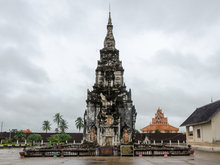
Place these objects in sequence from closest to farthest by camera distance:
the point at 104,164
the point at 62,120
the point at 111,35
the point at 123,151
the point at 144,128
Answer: the point at 104,164 → the point at 123,151 → the point at 111,35 → the point at 62,120 → the point at 144,128

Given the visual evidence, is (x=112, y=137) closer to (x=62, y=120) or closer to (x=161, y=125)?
(x=62, y=120)

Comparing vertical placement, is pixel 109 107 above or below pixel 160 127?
above

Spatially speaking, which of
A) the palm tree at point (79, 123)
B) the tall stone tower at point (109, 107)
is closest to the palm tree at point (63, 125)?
the palm tree at point (79, 123)

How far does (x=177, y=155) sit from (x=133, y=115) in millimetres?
17896

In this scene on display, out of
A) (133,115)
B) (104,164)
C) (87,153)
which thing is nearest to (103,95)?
(133,115)

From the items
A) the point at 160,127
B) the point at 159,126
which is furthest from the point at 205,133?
the point at 159,126

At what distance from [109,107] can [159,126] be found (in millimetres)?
58060

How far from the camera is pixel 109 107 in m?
34.7

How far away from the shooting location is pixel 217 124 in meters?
27.5

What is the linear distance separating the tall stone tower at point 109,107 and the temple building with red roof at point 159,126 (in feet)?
153

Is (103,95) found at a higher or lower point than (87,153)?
higher

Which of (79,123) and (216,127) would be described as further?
(79,123)

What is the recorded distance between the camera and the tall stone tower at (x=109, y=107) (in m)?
33.2

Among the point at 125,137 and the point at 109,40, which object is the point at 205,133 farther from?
the point at 109,40
